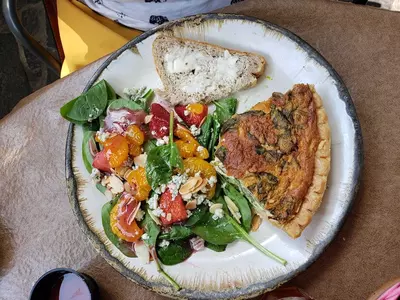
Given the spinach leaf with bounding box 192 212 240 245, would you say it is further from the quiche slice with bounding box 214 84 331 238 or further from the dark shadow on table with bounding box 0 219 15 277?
the dark shadow on table with bounding box 0 219 15 277

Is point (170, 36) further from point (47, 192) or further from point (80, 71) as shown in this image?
point (47, 192)

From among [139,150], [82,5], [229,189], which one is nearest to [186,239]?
[229,189]

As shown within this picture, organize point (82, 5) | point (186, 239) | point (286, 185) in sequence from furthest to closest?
point (82, 5) < point (186, 239) < point (286, 185)

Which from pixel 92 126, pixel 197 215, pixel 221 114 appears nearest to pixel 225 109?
pixel 221 114

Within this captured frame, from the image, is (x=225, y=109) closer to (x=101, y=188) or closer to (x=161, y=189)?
(x=161, y=189)

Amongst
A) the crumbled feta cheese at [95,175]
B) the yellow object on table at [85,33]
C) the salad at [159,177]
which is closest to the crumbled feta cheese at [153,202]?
the salad at [159,177]
